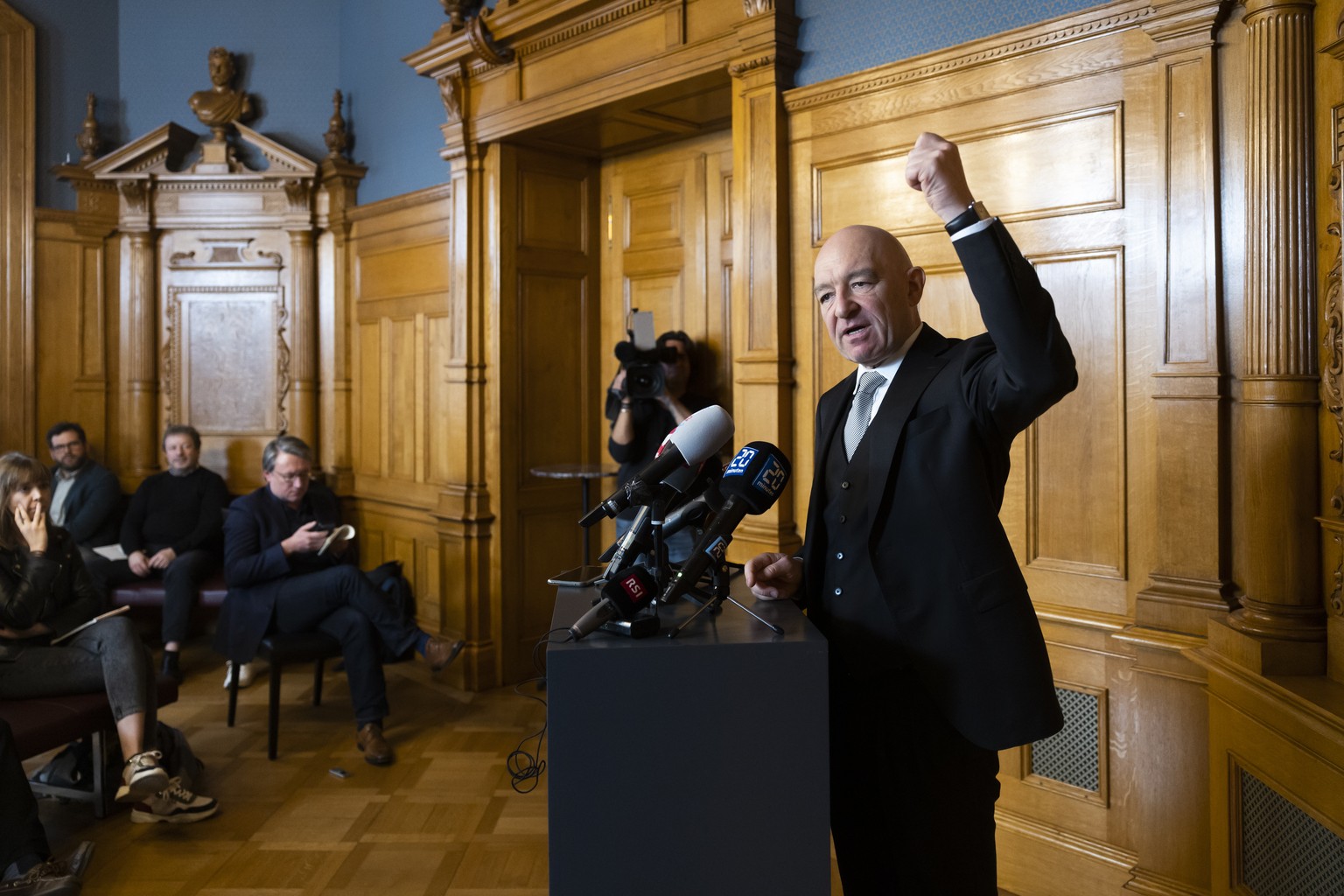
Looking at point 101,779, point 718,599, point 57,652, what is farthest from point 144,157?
point 718,599

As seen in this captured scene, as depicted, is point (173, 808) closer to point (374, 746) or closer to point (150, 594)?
point (374, 746)

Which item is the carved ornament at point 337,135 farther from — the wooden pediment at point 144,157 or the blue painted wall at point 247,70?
the wooden pediment at point 144,157

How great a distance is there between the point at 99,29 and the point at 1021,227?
20.6 ft

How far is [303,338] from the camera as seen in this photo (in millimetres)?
6277

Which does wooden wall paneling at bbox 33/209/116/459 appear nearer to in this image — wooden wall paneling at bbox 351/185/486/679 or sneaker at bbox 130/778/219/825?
wooden wall paneling at bbox 351/185/486/679

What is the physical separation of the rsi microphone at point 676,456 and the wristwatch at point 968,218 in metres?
0.43

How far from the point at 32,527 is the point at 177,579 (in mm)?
1932

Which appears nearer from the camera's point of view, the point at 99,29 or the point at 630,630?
the point at 630,630

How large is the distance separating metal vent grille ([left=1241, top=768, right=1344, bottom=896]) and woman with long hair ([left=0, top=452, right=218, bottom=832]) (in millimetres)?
3167

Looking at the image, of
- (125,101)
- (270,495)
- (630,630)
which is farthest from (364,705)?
(125,101)

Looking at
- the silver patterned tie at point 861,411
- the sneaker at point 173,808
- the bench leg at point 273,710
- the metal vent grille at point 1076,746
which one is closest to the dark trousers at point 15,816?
the sneaker at point 173,808

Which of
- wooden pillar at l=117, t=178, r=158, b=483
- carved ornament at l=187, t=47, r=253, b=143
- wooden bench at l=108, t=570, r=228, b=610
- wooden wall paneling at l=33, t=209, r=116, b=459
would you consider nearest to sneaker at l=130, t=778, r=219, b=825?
wooden bench at l=108, t=570, r=228, b=610

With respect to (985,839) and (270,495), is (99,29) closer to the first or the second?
(270,495)

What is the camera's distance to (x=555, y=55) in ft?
14.5
